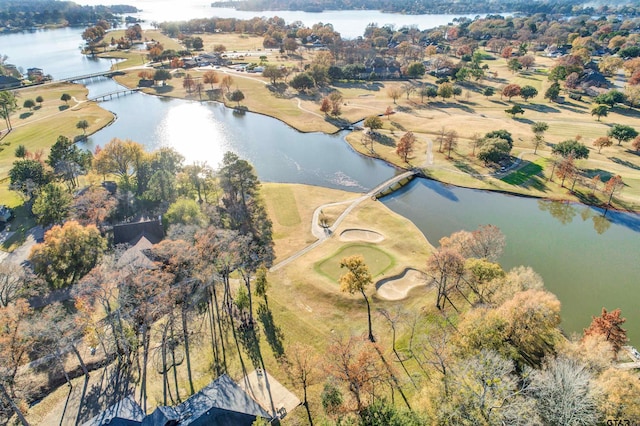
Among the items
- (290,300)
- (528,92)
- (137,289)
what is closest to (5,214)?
(137,289)

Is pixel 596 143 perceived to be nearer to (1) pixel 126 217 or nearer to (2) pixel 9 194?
(1) pixel 126 217

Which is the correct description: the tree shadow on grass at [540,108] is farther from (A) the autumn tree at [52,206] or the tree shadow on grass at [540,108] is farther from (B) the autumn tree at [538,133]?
(A) the autumn tree at [52,206]

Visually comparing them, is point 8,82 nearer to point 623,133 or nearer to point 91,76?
point 91,76

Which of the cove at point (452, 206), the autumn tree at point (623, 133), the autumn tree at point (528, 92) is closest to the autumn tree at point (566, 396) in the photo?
the cove at point (452, 206)

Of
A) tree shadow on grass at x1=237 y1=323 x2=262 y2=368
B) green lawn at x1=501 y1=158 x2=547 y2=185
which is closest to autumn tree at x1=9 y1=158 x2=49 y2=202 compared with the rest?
tree shadow on grass at x1=237 y1=323 x2=262 y2=368

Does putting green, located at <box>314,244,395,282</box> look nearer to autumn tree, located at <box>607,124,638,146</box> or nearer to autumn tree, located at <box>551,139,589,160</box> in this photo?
autumn tree, located at <box>551,139,589,160</box>

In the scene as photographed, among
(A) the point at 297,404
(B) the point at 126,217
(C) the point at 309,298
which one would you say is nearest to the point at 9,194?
(B) the point at 126,217
